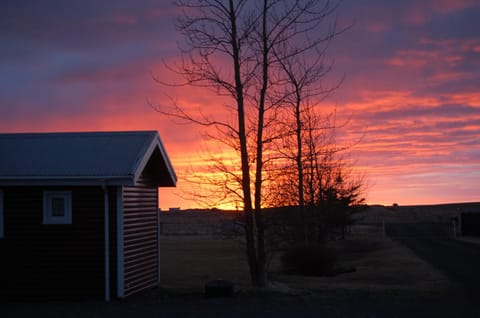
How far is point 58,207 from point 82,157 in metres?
1.45

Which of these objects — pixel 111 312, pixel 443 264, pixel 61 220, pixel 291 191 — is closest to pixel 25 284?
pixel 61 220

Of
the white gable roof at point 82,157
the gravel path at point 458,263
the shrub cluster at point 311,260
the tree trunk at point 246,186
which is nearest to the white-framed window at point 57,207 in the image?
the white gable roof at point 82,157

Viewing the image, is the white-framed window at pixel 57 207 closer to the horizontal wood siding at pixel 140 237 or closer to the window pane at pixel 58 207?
the window pane at pixel 58 207

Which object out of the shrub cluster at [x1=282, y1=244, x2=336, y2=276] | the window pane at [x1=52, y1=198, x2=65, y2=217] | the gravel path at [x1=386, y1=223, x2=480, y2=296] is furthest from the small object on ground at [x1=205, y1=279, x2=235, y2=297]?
the shrub cluster at [x1=282, y1=244, x2=336, y2=276]

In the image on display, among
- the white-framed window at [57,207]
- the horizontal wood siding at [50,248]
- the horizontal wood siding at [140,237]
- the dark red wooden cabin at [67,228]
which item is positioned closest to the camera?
the dark red wooden cabin at [67,228]

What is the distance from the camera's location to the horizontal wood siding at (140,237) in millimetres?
17578

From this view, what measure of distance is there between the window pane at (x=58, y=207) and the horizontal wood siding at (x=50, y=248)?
11.8 inches

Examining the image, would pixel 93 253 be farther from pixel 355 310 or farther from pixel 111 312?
pixel 355 310

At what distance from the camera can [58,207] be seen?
57.1ft

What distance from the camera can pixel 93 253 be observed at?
1709 centimetres

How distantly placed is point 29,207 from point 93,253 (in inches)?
76.7

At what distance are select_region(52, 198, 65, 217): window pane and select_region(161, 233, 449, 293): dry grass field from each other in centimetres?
386

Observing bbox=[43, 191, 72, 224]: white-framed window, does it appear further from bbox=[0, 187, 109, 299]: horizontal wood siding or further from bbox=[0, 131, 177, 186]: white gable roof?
bbox=[0, 131, 177, 186]: white gable roof

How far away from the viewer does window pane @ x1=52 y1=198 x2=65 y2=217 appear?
17.3 meters
